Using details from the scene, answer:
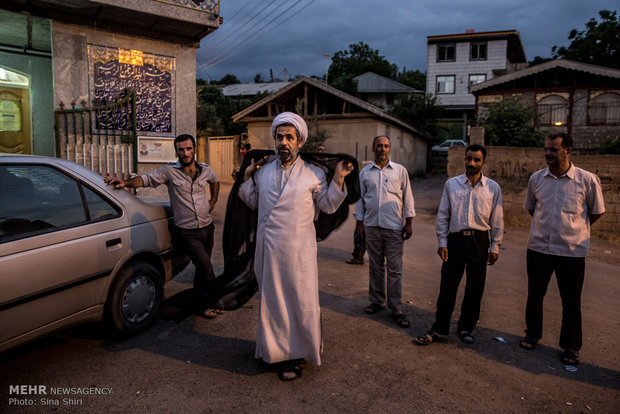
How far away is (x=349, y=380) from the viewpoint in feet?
10.8

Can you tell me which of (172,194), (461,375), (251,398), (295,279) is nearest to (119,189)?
(172,194)

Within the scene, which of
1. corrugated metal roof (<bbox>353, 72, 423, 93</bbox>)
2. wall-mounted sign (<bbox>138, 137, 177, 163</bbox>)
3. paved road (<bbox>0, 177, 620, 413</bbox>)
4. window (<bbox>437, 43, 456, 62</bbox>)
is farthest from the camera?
corrugated metal roof (<bbox>353, 72, 423, 93</bbox>)

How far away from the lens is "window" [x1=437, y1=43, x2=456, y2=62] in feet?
119

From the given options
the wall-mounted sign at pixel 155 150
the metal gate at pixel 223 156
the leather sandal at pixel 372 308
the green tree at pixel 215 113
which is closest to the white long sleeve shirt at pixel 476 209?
the leather sandal at pixel 372 308

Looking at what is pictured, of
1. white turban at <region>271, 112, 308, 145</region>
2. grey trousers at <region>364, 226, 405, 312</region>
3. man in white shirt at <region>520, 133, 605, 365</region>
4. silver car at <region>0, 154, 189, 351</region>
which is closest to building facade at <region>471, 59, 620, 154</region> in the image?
man in white shirt at <region>520, 133, 605, 365</region>

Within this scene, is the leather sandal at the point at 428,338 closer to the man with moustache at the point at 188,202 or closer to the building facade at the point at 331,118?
the man with moustache at the point at 188,202

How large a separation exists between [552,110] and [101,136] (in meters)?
22.1

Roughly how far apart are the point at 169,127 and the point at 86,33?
2181mm

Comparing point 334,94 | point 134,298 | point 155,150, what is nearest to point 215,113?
point 334,94

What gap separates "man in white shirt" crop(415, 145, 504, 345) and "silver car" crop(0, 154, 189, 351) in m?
2.61

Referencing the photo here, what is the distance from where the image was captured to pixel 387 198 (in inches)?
181

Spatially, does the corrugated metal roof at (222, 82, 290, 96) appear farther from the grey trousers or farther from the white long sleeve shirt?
the white long sleeve shirt

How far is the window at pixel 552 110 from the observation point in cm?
2219

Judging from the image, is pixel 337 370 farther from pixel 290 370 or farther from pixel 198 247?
pixel 198 247
